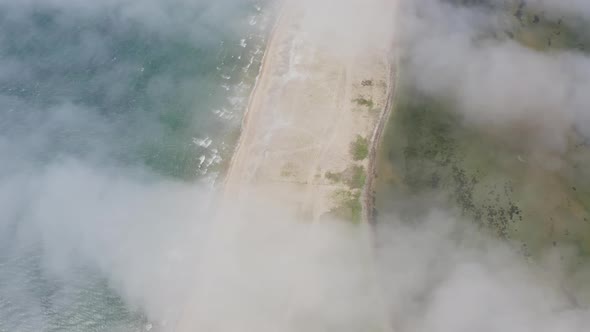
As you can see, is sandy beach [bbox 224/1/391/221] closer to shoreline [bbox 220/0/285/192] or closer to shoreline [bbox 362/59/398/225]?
shoreline [bbox 220/0/285/192]

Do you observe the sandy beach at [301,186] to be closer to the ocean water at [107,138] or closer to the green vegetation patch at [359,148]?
the green vegetation patch at [359,148]

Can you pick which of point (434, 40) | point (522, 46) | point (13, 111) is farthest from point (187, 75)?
point (522, 46)

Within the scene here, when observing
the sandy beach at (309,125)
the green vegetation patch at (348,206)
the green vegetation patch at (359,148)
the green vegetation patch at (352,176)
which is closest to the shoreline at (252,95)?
the sandy beach at (309,125)

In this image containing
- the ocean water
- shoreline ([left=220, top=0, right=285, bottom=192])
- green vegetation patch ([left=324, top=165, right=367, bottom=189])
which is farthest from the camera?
shoreline ([left=220, top=0, right=285, bottom=192])

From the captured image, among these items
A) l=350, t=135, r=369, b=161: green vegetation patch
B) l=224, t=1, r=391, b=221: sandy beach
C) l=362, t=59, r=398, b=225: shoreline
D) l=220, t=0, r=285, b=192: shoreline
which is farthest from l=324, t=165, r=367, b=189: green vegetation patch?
l=220, t=0, r=285, b=192: shoreline

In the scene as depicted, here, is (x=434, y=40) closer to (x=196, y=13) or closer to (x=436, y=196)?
(x=436, y=196)

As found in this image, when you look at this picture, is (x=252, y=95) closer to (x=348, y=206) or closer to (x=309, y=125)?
(x=309, y=125)
